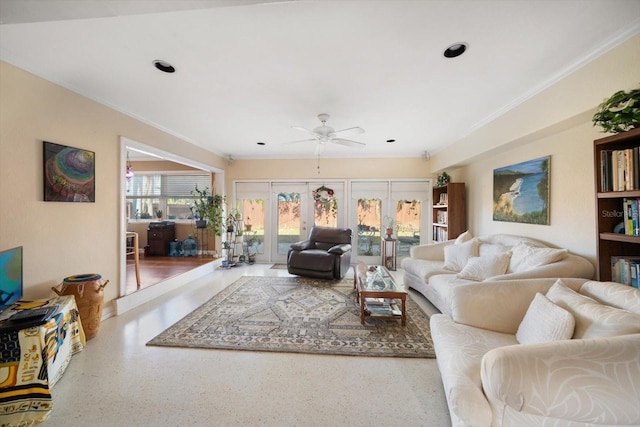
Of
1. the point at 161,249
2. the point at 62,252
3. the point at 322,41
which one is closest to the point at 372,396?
the point at 322,41

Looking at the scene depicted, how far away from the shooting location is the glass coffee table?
257cm

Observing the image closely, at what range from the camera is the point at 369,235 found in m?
5.56

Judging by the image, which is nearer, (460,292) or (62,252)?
(460,292)

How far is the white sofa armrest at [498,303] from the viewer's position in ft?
5.59

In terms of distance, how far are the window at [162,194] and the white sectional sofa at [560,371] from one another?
6.63 meters

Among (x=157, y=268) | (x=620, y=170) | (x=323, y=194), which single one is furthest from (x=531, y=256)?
(x=157, y=268)

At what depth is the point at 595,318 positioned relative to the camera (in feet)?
4.24

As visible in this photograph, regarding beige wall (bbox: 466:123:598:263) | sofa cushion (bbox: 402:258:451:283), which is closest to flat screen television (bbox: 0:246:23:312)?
sofa cushion (bbox: 402:258:451:283)

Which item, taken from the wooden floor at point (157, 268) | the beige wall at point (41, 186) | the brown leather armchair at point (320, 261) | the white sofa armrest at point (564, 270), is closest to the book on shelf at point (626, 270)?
the white sofa armrest at point (564, 270)

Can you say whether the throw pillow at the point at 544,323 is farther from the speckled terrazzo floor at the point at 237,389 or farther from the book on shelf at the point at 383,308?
Result: the book on shelf at the point at 383,308

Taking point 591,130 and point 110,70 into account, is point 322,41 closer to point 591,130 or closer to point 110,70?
point 110,70

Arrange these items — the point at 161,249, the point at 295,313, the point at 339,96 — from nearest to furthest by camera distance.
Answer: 1. the point at 339,96
2. the point at 295,313
3. the point at 161,249

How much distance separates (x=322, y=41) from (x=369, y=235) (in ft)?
14.2

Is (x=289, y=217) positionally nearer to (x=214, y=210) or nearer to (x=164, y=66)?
(x=214, y=210)
